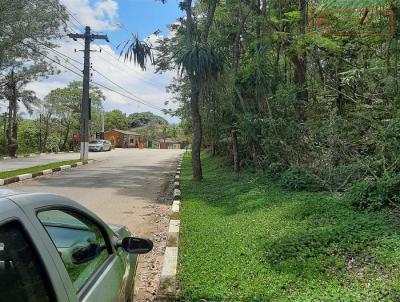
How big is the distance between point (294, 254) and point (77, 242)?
322 centimetres

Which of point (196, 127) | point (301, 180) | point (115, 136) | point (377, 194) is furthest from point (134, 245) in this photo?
point (115, 136)

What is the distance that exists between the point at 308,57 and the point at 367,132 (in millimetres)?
3995

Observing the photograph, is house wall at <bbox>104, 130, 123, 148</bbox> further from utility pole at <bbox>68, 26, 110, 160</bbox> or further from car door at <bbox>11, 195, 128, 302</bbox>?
car door at <bbox>11, 195, 128, 302</bbox>

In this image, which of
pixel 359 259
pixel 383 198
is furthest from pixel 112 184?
pixel 359 259

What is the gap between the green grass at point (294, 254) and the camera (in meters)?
4.38

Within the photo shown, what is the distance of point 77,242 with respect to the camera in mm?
2764

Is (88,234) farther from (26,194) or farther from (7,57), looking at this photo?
(7,57)

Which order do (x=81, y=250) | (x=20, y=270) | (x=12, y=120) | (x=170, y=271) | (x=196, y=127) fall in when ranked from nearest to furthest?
(x=20, y=270)
(x=81, y=250)
(x=170, y=271)
(x=196, y=127)
(x=12, y=120)

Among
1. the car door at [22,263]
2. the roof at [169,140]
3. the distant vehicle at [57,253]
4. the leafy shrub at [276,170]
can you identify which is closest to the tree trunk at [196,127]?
the leafy shrub at [276,170]

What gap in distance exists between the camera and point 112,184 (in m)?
15.0

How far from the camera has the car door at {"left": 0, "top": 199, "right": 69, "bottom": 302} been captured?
1.75 meters

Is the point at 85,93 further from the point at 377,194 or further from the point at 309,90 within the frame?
the point at 377,194

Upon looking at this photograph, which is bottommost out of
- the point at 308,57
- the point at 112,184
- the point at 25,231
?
the point at 112,184

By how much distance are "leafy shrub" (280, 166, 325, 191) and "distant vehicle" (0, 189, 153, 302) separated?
21.5ft
